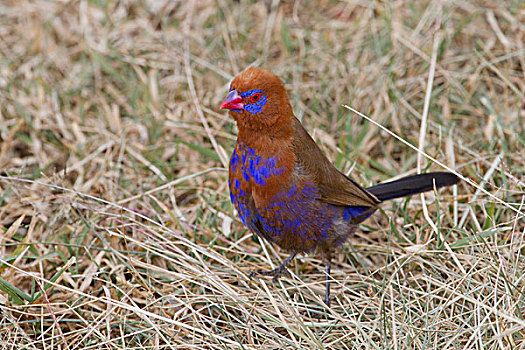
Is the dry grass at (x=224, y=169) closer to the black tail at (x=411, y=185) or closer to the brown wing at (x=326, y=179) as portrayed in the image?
the black tail at (x=411, y=185)

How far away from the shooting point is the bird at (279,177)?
2.78 metres

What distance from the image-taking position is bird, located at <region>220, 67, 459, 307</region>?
2781 mm

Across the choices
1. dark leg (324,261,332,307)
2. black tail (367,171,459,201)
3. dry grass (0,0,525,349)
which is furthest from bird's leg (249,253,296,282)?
black tail (367,171,459,201)

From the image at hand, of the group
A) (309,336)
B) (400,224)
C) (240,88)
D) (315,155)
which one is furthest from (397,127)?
(309,336)

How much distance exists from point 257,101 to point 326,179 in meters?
0.53

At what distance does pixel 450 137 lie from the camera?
3740mm

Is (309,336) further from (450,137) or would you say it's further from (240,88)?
(450,137)

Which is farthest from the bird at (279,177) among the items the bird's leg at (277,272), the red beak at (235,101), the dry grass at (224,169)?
the dry grass at (224,169)

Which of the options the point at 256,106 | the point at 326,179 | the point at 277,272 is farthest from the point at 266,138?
the point at 277,272

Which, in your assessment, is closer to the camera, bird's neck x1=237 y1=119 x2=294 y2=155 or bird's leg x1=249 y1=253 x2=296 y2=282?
bird's neck x1=237 y1=119 x2=294 y2=155

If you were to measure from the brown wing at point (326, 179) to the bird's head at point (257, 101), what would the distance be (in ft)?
0.51

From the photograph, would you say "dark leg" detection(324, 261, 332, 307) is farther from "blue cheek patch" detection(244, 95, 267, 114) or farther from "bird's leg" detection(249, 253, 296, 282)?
"blue cheek patch" detection(244, 95, 267, 114)

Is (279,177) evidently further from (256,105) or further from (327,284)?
(327,284)

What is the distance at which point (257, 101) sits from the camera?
2.78 m
